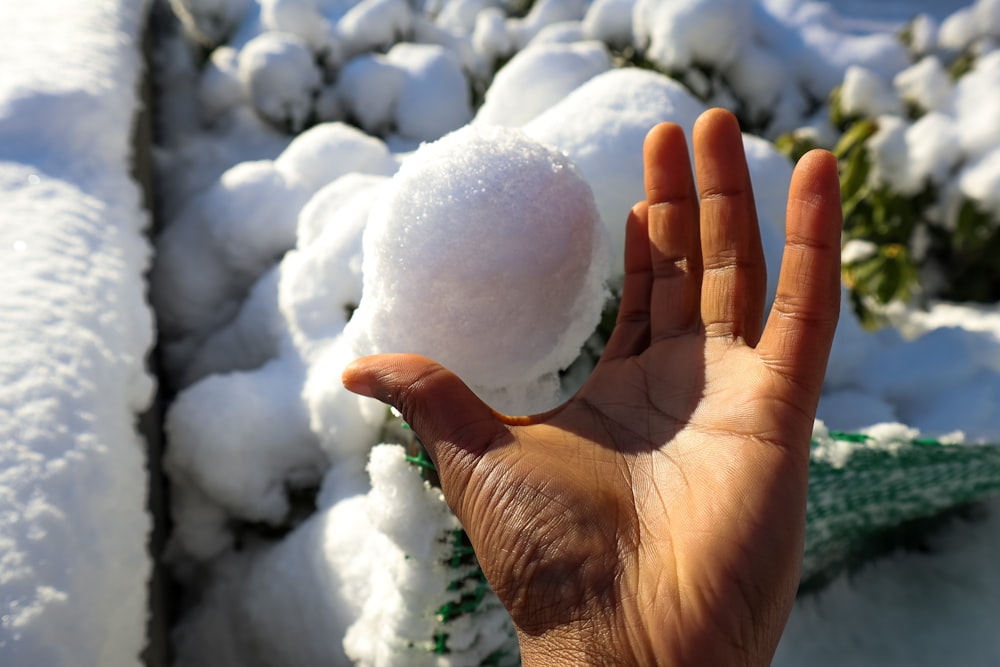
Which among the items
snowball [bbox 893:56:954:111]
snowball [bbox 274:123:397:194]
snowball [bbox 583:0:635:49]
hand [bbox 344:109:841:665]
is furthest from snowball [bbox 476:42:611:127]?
snowball [bbox 893:56:954:111]

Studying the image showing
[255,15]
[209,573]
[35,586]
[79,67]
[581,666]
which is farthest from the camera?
[255,15]

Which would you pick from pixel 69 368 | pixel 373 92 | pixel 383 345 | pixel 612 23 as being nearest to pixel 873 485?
pixel 383 345

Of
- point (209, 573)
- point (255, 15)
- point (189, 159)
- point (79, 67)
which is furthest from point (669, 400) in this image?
point (255, 15)

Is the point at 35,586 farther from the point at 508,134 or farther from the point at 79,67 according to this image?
the point at 79,67

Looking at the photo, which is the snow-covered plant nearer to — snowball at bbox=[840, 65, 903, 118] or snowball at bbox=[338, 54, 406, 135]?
snowball at bbox=[840, 65, 903, 118]

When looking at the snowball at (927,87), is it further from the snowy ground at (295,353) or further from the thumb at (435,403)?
the thumb at (435,403)

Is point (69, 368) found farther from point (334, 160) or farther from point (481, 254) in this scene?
point (334, 160)

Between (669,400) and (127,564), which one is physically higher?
(669,400)
